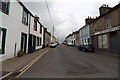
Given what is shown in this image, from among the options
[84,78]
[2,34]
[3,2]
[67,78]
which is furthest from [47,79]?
[3,2]

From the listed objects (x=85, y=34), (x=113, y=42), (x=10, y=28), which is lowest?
(x=113, y=42)

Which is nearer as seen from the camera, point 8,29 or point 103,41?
point 8,29

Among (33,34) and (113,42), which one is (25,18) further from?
(113,42)

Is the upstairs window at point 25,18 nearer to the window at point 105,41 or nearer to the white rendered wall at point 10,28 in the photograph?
the white rendered wall at point 10,28

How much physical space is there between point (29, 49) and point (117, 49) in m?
14.1

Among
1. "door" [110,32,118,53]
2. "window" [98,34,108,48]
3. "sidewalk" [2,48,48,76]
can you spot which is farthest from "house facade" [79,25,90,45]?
"sidewalk" [2,48,48,76]

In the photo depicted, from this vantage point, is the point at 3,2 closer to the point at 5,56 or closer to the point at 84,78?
the point at 5,56

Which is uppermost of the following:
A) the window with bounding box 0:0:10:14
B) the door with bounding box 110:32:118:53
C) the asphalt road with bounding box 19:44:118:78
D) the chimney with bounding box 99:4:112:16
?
the chimney with bounding box 99:4:112:16

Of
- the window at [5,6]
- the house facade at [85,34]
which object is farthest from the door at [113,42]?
the window at [5,6]

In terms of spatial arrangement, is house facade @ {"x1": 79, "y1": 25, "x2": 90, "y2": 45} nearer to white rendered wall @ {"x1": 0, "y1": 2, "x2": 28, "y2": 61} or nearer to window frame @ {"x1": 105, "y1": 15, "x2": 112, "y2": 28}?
window frame @ {"x1": 105, "y1": 15, "x2": 112, "y2": 28}

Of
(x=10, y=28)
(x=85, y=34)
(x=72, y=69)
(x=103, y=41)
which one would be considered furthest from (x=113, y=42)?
(x=10, y=28)

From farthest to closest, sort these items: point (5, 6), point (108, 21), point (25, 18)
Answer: point (108, 21) → point (25, 18) → point (5, 6)

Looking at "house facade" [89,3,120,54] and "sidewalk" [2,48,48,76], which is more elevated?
"house facade" [89,3,120,54]

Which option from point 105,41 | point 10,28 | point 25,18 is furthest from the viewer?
point 105,41
